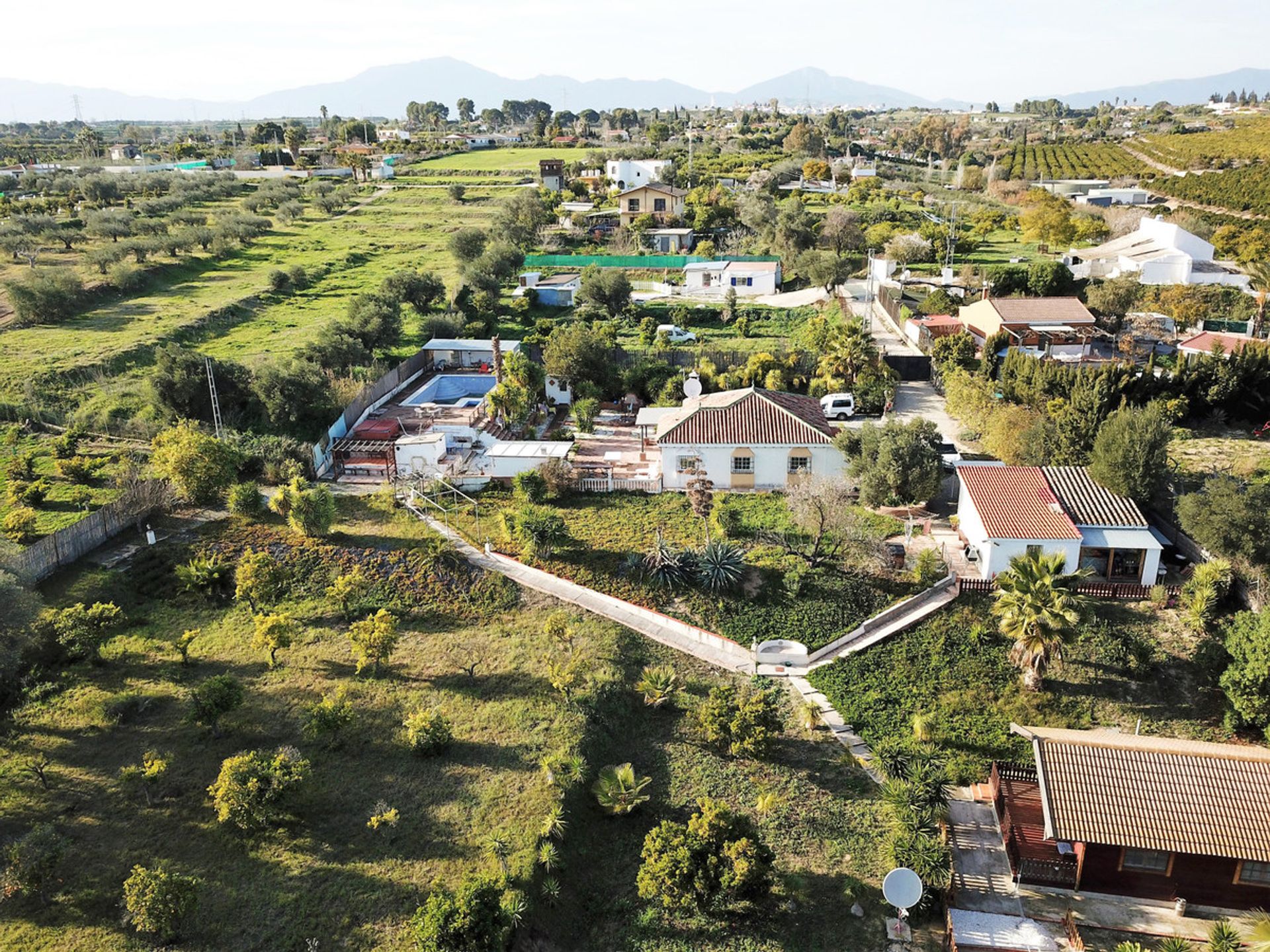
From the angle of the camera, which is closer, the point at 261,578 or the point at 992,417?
the point at 261,578

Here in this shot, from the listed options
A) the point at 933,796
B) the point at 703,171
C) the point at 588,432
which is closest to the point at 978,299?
the point at 588,432

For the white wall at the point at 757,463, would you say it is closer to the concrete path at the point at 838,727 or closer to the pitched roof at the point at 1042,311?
the concrete path at the point at 838,727

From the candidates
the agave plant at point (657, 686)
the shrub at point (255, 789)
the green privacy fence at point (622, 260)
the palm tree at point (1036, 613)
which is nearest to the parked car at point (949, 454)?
the palm tree at point (1036, 613)

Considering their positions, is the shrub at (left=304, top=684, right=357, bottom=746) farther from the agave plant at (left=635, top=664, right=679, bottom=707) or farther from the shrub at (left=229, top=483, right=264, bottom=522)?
the shrub at (left=229, top=483, right=264, bottom=522)

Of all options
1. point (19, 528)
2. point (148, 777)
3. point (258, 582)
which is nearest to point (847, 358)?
point (258, 582)

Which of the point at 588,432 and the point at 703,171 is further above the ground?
the point at 703,171

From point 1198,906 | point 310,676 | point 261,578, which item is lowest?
point 1198,906

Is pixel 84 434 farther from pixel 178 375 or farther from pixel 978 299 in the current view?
pixel 978 299

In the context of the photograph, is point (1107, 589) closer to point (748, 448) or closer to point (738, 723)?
point (748, 448)
